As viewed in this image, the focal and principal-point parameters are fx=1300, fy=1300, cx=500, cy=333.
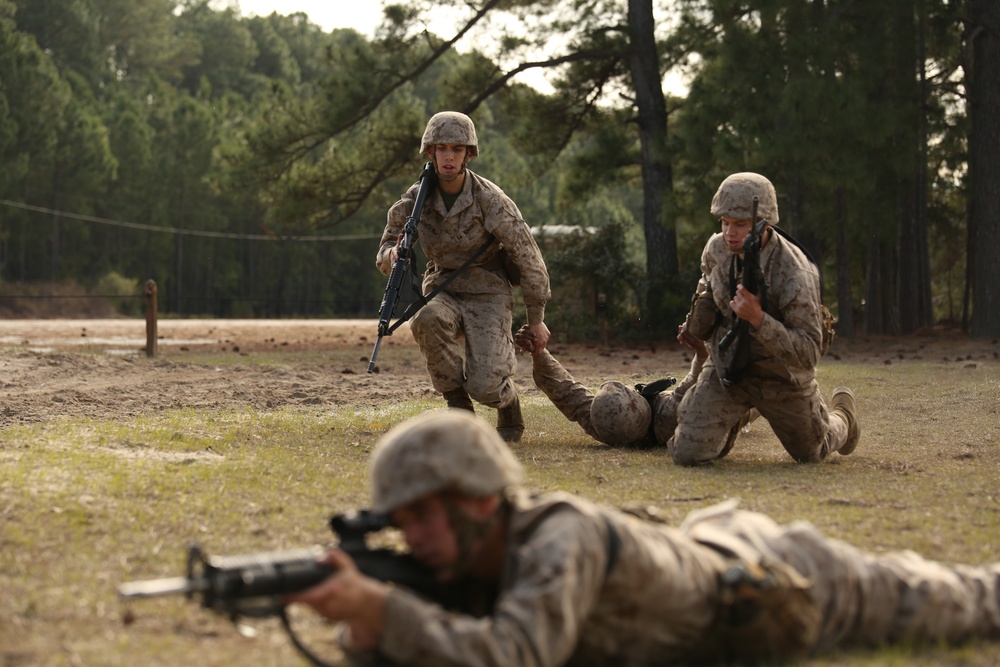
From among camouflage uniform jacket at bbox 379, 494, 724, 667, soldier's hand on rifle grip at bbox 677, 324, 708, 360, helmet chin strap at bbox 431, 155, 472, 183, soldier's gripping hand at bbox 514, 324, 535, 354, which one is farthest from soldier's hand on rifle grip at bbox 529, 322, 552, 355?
camouflage uniform jacket at bbox 379, 494, 724, 667

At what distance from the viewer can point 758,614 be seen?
363cm

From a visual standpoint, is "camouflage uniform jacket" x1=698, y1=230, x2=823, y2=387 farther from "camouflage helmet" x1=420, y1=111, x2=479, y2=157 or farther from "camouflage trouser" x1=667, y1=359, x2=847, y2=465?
"camouflage helmet" x1=420, y1=111, x2=479, y2=157

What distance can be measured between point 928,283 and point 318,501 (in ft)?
69.1

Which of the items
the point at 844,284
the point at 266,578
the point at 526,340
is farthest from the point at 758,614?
the point at 844,284

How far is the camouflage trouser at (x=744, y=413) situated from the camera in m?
8.04

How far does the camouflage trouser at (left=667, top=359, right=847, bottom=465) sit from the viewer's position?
26.4ft

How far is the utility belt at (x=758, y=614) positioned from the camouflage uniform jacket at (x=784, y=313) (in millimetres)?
3969

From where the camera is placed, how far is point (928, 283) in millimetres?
25219

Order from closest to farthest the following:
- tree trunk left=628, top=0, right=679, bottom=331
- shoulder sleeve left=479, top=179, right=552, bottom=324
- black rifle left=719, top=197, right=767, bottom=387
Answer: black rifle left=719, top=197, right=767, bottom=387 < shoulder sleeve left=479, top=179, right=552, bottom=324 < tree trunk left=628, top=0, right=679, bottom=331

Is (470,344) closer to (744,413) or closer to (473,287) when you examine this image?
(473,287)

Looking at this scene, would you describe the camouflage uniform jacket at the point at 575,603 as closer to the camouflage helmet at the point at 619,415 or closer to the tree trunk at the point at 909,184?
the camouflage helmet at the point at 619,415

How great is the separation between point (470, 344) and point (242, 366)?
721 cm

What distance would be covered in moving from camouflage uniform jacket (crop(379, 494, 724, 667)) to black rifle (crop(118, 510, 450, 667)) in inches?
6.3

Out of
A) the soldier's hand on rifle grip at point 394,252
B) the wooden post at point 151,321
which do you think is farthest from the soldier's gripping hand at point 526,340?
the wooden post at point 151,321
